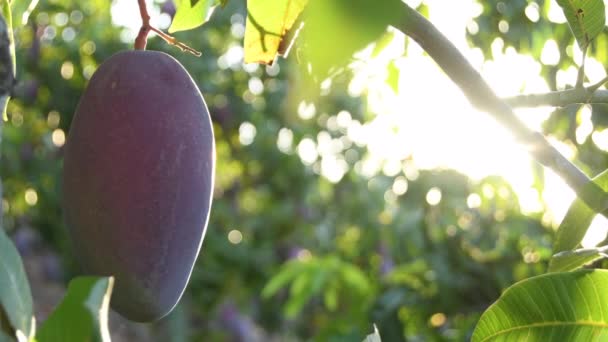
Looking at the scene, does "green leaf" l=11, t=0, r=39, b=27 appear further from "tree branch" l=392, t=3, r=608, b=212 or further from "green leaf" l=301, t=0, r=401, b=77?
"green leaf" l=301, t=0, r=401, b=77

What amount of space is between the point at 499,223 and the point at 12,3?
2.41 meters

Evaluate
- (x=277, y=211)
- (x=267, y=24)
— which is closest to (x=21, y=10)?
(x=267, y=24)

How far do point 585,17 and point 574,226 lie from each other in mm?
129

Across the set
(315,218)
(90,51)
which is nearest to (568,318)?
(90,51)

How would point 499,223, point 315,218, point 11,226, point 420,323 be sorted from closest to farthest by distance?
1. point 420,323
2. point 499,223
3. point 315,218
4. point 11,226

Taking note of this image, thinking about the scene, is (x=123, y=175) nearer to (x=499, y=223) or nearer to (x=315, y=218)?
(x=499, y=223)

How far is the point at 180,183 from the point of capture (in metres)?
0.56

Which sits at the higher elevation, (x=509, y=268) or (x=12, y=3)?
(x=12, y=3)

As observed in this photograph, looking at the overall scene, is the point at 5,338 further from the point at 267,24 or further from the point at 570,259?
the point at 570,259

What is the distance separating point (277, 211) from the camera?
4367 mm

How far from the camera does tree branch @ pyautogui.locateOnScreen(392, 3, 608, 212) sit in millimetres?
518

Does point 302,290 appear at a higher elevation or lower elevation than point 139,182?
lower

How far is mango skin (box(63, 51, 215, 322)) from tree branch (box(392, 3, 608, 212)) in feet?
0.47

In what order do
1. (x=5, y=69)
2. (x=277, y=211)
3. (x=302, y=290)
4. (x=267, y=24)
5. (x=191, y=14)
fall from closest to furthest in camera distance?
(x=5, y=69), (x=267, y=24), (x=191, y=14), (x=302, y=290), (x=277, y=211)
